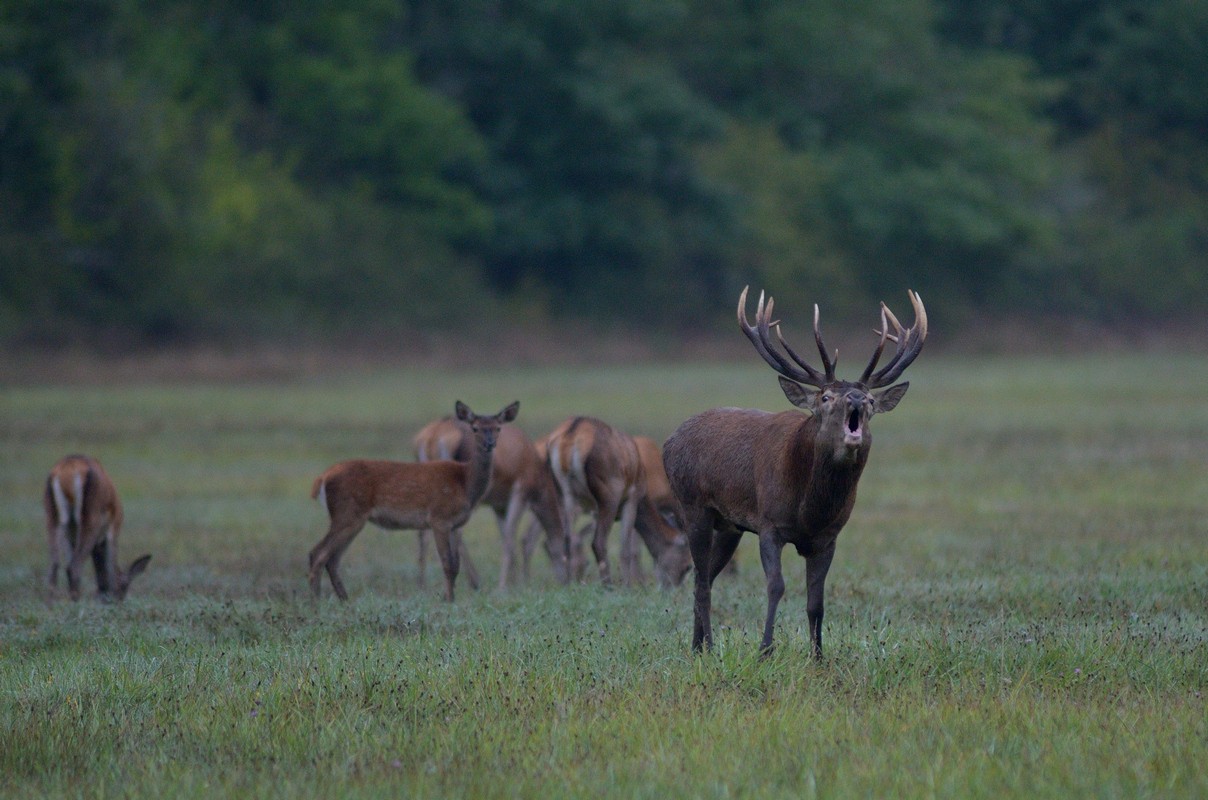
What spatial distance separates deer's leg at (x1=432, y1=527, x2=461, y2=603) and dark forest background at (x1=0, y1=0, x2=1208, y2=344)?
27346mm

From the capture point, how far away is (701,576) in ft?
27.5

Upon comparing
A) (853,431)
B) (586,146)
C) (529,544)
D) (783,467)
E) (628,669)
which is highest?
(586,146)

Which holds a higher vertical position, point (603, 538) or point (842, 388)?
point (842, 388)

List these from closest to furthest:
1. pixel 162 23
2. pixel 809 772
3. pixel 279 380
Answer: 1. pixel 809 772
2. pixel 279 380
3. pixel 162 23

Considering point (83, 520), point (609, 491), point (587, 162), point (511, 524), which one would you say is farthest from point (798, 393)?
point (587, 162)

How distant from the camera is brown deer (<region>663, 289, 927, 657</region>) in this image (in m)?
7.54

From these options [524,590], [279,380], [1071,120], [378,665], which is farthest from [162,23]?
[378,665]

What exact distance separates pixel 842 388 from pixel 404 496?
5010 millimetres

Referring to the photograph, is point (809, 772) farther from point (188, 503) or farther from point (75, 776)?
point (188, 503)

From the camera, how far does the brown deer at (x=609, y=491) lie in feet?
39.9

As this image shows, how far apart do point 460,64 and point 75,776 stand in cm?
4468

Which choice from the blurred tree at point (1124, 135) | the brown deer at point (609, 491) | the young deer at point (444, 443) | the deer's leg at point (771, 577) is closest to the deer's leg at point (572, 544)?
the brown deer at point (609, 491)

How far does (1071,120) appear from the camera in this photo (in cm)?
6147

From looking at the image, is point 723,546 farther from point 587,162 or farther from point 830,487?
point 587,162
